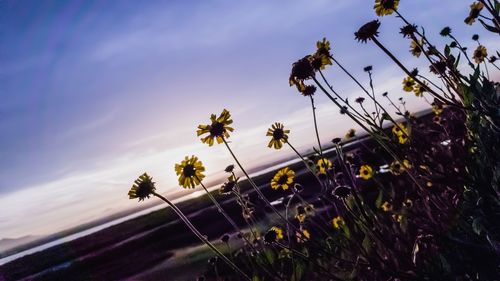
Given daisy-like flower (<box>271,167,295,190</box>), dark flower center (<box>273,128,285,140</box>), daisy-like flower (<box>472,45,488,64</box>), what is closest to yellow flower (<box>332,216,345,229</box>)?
daisy-like flower (<box>271,167,295,190</box>)

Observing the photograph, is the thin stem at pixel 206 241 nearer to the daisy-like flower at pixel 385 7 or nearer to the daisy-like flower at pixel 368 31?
the daisy-like flower at pixel 368 31

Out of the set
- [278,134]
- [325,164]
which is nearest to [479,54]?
[278,134]

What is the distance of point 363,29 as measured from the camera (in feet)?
10.4

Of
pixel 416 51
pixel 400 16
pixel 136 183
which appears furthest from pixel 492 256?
pixel 416 51

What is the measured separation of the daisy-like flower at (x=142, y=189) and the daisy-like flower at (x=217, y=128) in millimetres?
970

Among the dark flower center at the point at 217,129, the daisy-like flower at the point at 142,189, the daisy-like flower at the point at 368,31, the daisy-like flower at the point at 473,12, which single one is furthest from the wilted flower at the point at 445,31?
the daisy-like flower at the point at 142,189

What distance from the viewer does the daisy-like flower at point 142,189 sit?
328cm

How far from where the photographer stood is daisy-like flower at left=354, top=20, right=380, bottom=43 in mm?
3125

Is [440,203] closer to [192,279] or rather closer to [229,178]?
[229,178]

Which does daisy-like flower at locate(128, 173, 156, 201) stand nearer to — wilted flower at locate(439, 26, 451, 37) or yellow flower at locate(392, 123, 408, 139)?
yellow flower at locate(392, 123, 408, 139)

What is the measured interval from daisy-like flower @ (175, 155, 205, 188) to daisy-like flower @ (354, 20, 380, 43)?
78.6 inches

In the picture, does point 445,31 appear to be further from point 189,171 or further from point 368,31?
point 189,171

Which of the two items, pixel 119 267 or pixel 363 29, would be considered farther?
pixel 119 267

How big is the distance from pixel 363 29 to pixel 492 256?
1909 mm
